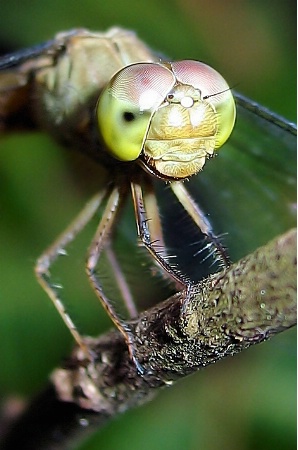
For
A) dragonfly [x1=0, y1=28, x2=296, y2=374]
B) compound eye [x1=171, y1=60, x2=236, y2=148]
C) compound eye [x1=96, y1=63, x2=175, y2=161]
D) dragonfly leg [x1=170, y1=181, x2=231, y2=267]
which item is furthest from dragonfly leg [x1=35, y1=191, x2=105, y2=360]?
compound eye [x1=171, y1=60, x2=236, y2=148]

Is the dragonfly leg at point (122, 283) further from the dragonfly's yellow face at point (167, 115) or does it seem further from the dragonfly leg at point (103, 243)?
the dragonfly's yellow face at point (167, 115)

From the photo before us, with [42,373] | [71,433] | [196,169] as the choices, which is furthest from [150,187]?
[42,373]

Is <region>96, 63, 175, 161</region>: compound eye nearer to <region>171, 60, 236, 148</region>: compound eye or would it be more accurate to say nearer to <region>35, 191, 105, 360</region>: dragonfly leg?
<region>171, 60, 236, 148</region>: compound eye

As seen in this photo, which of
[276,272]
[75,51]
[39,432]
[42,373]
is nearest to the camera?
[276,272]

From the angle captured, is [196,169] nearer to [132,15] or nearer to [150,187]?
[150,187]

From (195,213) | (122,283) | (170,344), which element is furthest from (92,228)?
(170,344)
